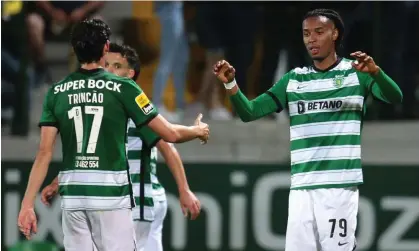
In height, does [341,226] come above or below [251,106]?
below

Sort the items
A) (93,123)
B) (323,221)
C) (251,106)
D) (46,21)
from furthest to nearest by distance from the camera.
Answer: (46,21) → (251,106) → (323,221) → (93,123)

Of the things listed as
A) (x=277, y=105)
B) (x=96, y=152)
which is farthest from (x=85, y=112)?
(x=277, y=105)

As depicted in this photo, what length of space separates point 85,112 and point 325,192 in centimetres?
154

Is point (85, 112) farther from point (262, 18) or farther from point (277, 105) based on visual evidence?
point (262, 18)

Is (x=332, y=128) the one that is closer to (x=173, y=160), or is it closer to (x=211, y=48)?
(x=173, y=160)

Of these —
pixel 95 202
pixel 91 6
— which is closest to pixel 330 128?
pixel 95 202

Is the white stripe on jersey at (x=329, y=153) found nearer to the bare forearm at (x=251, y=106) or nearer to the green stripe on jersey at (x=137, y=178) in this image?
the bare forearm at (x=251, y=106)

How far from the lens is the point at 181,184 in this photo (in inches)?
291

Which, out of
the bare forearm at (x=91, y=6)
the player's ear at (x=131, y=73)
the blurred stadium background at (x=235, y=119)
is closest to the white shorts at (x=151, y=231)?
the player's ear at (x=131, y=73)

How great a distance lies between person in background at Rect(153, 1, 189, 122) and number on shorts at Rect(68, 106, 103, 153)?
14.7 feet

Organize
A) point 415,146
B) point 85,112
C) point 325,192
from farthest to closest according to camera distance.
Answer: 1. point 415,146
2. point 325,192
3. point 85,112

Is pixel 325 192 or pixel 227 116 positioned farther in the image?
pixel 227 116

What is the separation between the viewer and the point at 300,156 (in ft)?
22.5

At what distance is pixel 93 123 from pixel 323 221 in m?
1.51
